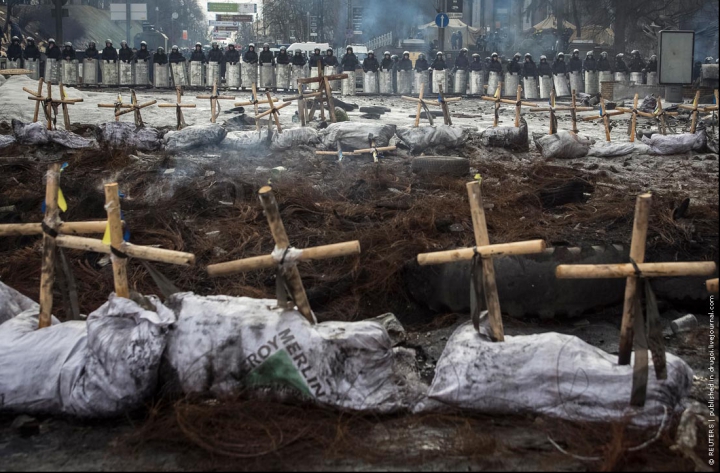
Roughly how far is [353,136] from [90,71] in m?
15.3

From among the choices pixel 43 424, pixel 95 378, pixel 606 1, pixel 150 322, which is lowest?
pixel 43 424

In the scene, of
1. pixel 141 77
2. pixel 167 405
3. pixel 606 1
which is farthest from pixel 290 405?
pixel 606 1

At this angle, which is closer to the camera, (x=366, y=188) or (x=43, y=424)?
(x=43, y=424)

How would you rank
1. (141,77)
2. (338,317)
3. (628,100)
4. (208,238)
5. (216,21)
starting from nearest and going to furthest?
(338,317) → (208,238) → (628,100) → (141,77) → (216,21)

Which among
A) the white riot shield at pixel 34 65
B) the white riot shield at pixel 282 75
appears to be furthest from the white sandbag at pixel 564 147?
the white riot shield at pixel 34 65

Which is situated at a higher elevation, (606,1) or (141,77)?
(606,1)

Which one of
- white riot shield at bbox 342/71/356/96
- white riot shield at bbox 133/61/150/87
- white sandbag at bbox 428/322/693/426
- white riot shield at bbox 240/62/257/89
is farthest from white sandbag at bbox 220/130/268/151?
white riot shield at bbox 133/61/150/87

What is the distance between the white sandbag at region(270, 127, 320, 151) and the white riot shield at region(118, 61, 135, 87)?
13.6 metres

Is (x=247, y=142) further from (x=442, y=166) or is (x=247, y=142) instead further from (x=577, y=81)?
(x=577, y=81)

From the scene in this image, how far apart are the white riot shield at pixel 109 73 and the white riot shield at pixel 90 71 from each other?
0.27 m

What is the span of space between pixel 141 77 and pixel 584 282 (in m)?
21.2

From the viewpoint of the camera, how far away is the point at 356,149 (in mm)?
11547

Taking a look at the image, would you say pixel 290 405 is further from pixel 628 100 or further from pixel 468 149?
pixel 628 100

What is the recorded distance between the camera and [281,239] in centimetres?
398
